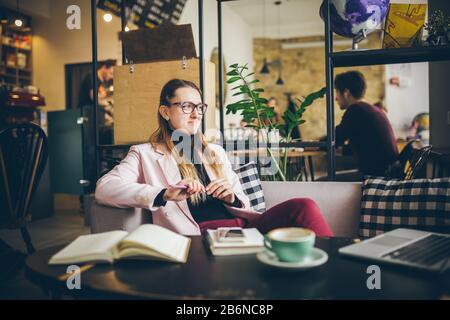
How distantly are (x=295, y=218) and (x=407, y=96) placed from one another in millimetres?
7702

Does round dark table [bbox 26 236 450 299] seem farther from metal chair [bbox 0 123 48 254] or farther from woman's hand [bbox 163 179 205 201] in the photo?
metal chair [bbox 0 123 48 254]

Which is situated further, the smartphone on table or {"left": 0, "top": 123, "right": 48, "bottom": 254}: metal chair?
{"left": 0, "top": 123, "right": 48, "bottom": 254}: metal chair

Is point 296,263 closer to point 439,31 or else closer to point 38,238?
point 439,31

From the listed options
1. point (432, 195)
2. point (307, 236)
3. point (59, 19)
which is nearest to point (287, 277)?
point (307, 236)

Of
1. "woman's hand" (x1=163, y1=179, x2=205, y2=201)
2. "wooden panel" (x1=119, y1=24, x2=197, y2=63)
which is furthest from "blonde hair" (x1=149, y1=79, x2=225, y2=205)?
"wooden panel" (x1=119, y1=24, x2=197, y2=63)

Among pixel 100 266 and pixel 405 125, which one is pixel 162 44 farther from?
pixel 405 125

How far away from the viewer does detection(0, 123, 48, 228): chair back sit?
225cm

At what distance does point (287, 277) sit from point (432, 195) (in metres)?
1.03

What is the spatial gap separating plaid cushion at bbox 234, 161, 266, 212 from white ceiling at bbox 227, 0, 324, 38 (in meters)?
5.27

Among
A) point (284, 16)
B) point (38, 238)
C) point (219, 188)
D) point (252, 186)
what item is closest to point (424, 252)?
point (219, 188)

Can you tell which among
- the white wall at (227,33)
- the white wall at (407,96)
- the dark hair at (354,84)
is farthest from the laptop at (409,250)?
the white wall at (407,96)

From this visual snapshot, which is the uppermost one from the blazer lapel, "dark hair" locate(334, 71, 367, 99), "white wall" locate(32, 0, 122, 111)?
"white wall" locate(32, 0, 122, 111)

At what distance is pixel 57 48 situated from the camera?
5.97 metres

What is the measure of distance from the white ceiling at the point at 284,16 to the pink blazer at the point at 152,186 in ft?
18.0
